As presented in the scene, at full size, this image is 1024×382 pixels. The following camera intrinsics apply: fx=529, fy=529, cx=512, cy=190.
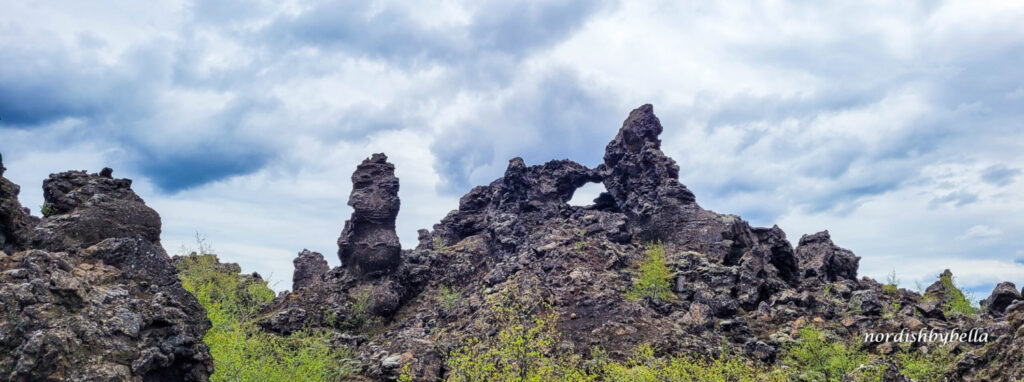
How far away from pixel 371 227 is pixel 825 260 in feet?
212

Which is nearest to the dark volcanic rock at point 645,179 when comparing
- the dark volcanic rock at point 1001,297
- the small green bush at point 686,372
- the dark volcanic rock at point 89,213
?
the dark volcanic rock at point 1001,297

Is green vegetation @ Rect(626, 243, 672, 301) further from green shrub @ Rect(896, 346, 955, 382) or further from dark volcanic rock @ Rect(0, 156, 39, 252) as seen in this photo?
dark volcanic rock @ Rect(0, 156, 39, 252)

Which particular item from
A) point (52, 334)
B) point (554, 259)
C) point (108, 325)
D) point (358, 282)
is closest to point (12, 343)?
point (52, 334)

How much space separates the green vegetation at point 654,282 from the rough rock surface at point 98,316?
43.2m

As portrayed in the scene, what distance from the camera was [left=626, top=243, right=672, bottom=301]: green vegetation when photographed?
190 ft

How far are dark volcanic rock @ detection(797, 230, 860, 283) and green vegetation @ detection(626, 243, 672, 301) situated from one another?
23.9m

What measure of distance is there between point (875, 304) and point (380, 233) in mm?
59520

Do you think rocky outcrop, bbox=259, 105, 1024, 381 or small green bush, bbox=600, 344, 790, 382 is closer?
small green bush, bbox=600, 344, 790, 382

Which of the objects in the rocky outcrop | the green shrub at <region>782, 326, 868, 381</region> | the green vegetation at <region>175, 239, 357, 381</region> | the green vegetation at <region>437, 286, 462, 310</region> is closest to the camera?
the green vegetation at <region>175, 239, 357, 381</region>

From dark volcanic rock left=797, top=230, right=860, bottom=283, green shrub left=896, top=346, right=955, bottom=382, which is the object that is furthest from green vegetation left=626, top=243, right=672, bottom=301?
dark volcanic rock left=797, top=230, right=860, bottom=283

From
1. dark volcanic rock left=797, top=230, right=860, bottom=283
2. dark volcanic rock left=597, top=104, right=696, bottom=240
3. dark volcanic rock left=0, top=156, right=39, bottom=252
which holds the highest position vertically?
dark volcanic rock left=597, top=104, right=696, bottom=240

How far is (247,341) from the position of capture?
40406mm

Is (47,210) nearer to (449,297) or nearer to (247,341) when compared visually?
(247,341)

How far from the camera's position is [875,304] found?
1994 inches
